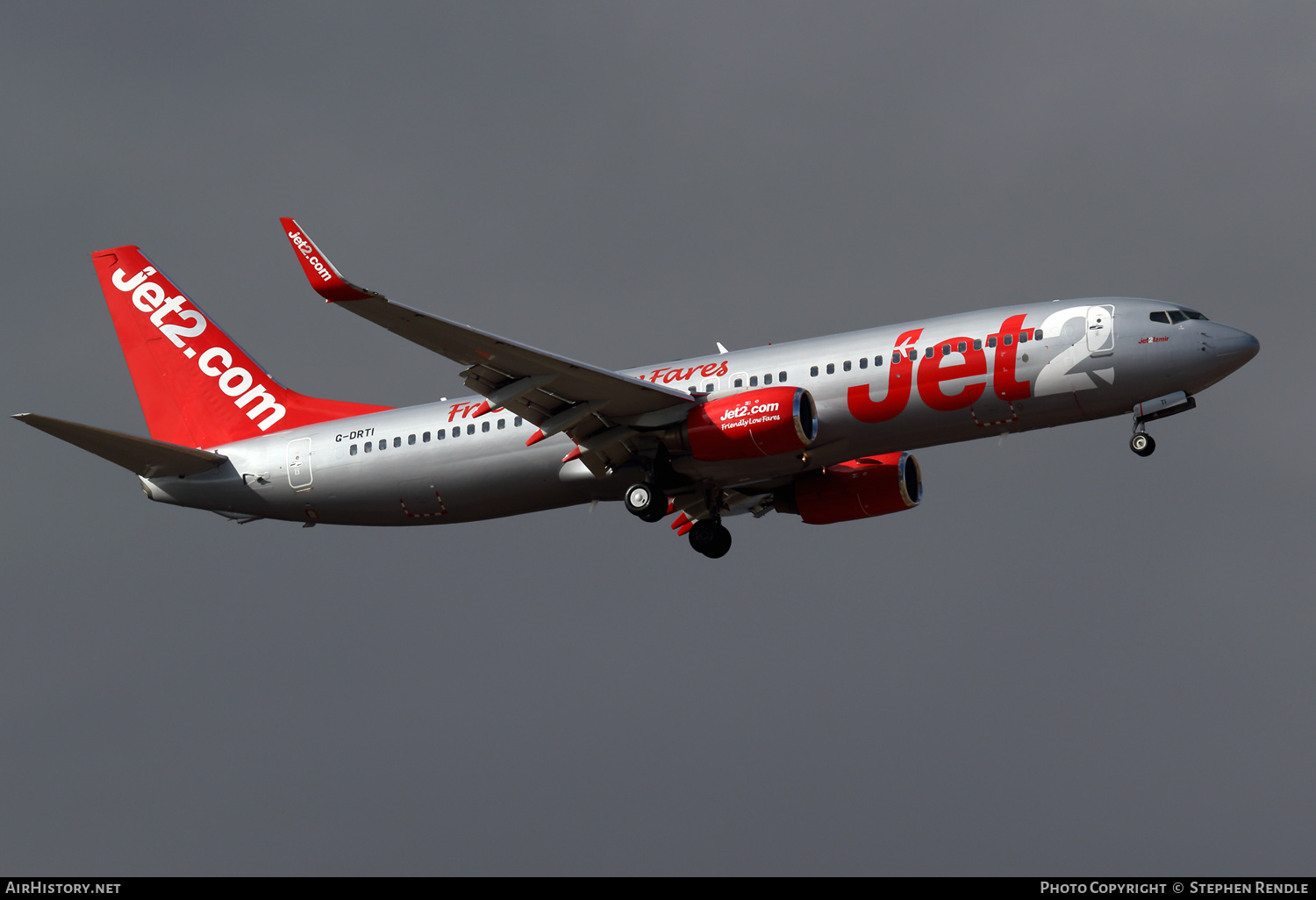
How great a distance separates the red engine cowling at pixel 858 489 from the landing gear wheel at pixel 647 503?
21.2ft

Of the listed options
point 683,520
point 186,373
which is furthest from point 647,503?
point 186,373

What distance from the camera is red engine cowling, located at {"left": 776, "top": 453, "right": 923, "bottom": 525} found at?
48.9 metres

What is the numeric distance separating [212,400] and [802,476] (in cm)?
1914

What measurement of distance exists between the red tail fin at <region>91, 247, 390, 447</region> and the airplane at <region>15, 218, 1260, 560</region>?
87mm

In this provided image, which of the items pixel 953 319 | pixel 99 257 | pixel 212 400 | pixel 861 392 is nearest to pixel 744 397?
pixel 861 392

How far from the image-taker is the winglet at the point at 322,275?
123 feet

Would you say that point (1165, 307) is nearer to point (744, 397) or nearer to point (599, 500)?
point (744, 397)

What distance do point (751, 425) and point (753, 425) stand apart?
2.3 inches

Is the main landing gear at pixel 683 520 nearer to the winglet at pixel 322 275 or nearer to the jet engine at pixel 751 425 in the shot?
the jet engine at pixel 751 425

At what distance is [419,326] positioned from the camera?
129 feet

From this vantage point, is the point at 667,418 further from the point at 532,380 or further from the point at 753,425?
the point at 532,380

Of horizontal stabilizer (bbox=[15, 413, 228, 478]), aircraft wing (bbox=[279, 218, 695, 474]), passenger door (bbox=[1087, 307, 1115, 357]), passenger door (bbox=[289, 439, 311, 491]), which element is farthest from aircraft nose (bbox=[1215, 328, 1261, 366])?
horizontal stabilizer (bbox=[15, 413, 228, 478])

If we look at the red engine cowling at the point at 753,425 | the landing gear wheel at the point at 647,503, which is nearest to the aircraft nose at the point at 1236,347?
the red engine cowling at the point at 753,425

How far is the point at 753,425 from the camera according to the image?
4203 centimetres
